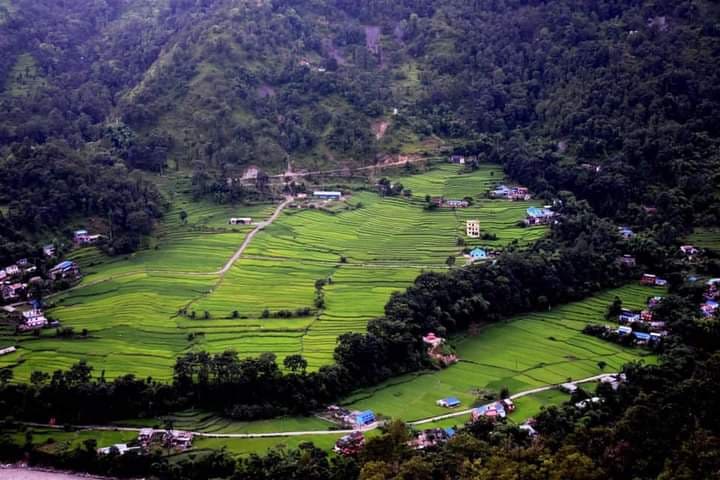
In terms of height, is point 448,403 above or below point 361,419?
below

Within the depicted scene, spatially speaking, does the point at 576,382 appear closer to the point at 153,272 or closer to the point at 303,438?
the point at 303,438

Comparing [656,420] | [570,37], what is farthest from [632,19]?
[656,420]

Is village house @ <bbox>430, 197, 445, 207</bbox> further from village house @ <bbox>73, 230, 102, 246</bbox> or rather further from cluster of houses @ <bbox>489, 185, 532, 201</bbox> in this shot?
village house @ <bbox>73, 230, 102, 246</bbox>

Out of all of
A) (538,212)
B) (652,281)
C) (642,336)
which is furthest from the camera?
(538,212)

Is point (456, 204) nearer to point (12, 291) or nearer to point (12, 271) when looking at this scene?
point (12, 271)

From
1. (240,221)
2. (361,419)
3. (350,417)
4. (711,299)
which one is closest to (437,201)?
(240,221)

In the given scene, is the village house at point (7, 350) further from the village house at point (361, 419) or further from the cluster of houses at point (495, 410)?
the cluster of houses at point (495, 410)

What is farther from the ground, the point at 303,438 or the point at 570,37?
the point at 570,37
